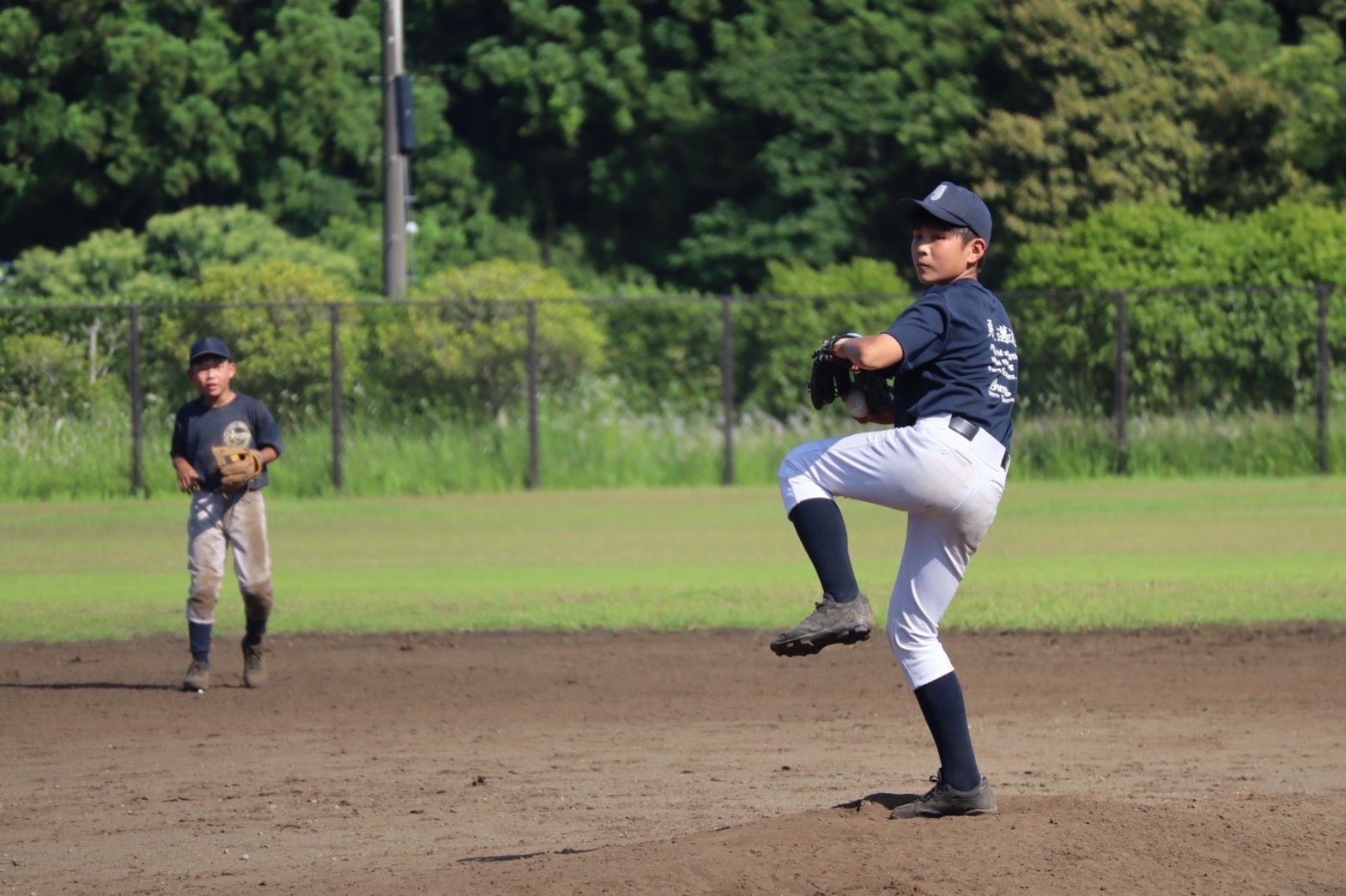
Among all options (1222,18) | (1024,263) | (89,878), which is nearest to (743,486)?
(1024,263)

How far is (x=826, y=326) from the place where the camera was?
25.7 m

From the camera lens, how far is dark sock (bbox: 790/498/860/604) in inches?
209

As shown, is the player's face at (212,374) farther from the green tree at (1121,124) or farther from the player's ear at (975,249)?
the green tree at (1121,124)

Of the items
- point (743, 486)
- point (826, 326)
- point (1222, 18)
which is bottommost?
point (743, 486)

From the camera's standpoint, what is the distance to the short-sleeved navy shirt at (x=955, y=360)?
17.5ft

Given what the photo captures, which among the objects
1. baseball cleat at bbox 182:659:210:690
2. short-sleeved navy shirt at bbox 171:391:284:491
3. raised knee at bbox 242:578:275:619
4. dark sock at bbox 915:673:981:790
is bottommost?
baseball cleat at bbox 182:659:210:690

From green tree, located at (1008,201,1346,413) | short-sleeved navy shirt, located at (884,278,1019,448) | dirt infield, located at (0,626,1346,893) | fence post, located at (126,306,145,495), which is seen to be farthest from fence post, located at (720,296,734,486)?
short-sleeved navy shirt, located at (884,278,1019,448)

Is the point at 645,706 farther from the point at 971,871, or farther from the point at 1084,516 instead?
the point at 1084,516

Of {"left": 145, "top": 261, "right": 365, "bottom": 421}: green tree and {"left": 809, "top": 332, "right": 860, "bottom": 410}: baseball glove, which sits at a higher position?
{"left": 809, "top": 332, "right": 860, "bottom": 410}: baseball glove

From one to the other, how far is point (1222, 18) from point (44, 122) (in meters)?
25.6

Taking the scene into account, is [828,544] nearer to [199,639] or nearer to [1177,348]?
[199,639]

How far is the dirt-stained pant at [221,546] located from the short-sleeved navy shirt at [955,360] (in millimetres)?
5054

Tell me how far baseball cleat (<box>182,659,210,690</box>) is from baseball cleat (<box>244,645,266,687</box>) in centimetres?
22

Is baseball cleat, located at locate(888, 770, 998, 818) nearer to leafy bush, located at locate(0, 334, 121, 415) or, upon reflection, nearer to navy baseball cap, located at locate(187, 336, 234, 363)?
navy baseball cap, located at locate(187, 336, 234, 363)
